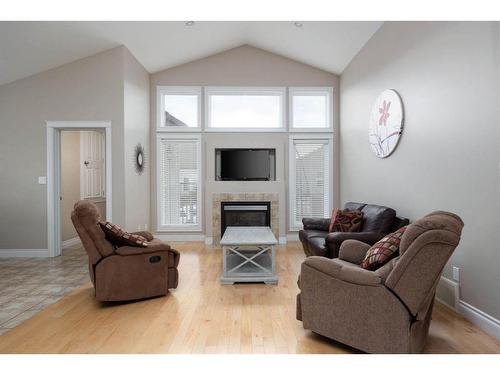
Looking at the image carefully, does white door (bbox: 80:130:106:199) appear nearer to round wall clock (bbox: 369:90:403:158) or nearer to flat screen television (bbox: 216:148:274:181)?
flat screen television (bbox: 216:148:274:181)

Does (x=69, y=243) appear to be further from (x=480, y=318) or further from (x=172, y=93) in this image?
(x=480, y=318)

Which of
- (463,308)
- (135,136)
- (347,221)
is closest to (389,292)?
(463,308)

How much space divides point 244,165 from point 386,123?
294cm

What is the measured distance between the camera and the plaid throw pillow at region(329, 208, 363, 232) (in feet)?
13.8

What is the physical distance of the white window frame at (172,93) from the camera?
21.6 ft

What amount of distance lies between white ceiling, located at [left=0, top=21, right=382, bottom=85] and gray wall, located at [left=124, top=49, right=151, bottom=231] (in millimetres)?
336

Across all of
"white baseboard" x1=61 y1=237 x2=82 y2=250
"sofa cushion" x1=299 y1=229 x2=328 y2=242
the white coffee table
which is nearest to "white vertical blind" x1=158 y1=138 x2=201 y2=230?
"white baseboard" x1=61 y1=237 x2=82 y2=250

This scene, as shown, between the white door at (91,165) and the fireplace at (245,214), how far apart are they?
2828mm

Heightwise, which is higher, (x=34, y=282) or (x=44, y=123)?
(x=44, y=123)

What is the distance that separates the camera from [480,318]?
2684mm

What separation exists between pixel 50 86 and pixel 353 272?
5309 mm

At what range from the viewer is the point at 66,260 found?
5.09 meters
